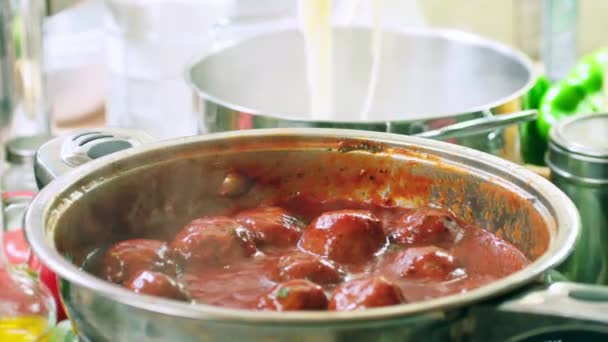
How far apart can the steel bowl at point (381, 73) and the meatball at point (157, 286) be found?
0.89 metres

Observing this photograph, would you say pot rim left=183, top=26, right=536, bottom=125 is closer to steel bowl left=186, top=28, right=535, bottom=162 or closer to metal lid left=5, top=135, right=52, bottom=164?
steel bowl left=186, top=28, right=535, bottom=162

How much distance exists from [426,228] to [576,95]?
1026 millimetres

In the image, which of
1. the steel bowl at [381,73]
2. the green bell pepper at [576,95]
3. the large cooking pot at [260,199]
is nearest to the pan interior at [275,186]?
the large cooking pot at [260,199]

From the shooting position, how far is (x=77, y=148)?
105cm

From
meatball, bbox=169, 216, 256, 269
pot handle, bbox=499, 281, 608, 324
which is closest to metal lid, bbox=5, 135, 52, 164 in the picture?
meatball, bbox=169, 216, 256, 269

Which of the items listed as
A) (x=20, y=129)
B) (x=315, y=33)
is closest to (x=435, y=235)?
(x=315, y=33)

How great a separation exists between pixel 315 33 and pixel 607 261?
0.65 metres

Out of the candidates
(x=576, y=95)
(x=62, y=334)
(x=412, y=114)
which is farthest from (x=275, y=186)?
(x=576, y=95)

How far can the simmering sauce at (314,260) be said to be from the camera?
2.59 ft

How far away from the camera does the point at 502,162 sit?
98 cm

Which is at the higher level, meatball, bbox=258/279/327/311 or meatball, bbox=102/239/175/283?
meatball, bbox=258/279/327/311

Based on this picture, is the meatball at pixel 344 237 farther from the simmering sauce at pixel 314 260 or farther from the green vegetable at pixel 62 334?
the green vegetable at pixel 62 334

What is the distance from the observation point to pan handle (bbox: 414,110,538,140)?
4.21 ft

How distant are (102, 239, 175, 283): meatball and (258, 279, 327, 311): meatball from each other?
153 mm
